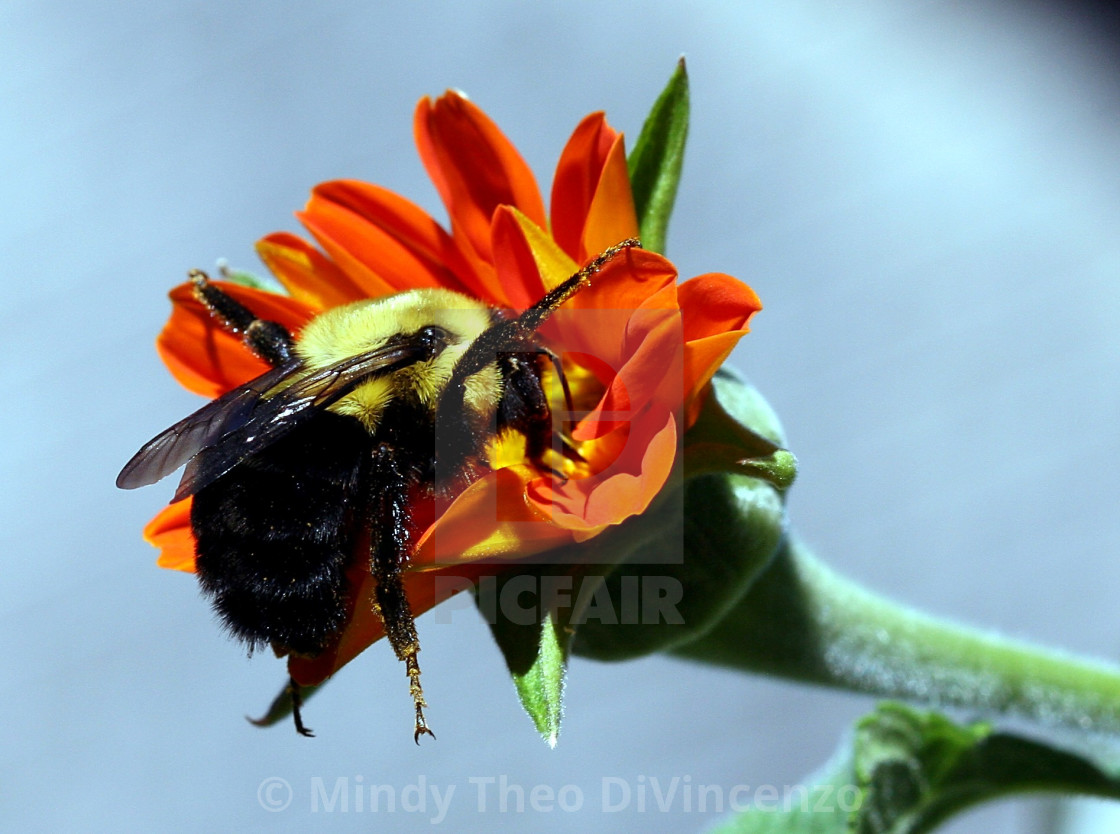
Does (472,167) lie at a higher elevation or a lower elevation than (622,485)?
higher

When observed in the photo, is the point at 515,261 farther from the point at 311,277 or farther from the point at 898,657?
the point at 898,657

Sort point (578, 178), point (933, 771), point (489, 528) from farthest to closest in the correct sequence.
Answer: point (933, 771)
point (578, 178)
point (489, 528)

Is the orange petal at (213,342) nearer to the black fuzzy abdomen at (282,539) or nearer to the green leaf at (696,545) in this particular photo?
the black fuzzy abdomen at (282,539)

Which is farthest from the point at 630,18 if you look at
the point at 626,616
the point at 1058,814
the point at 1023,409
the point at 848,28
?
the point at 626,616

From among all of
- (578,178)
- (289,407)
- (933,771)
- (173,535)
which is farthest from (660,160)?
(933,771)

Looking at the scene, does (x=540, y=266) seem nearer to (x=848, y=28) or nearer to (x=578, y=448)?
(x=578, y=448)

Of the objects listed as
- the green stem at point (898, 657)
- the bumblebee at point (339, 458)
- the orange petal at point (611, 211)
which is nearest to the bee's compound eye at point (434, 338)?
the bumblebee at point (339, 458)

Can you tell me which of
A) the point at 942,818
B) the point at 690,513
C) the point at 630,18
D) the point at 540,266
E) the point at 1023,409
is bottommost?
the point at 942,818
